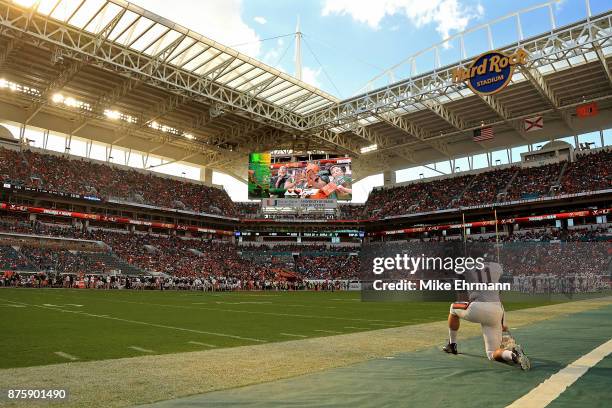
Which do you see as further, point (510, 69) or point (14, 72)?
point (14, 72)

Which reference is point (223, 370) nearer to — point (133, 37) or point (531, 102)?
point (133, 37)

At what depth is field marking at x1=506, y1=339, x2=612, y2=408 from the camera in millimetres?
3838

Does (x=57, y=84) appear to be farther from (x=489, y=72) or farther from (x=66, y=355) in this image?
(x=66, y=355)

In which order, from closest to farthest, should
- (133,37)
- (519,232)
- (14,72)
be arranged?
1. (133,37)
2. (14,72)
3. (519,232)

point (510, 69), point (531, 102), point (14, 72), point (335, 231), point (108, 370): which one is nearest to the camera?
point (108, 370)

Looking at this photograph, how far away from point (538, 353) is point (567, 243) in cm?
4131

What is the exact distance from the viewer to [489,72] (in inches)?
1058

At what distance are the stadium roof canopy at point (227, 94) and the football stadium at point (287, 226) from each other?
23 cm

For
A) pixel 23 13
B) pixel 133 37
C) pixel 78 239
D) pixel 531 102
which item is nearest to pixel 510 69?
pixel 531 102

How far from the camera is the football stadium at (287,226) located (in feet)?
17.5

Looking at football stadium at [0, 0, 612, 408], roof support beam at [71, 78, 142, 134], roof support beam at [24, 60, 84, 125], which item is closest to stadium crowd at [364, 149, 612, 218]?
football stadium at [0, 0, 612, 408]

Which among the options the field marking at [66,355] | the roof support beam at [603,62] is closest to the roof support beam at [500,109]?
the roof support beam at [603,62]

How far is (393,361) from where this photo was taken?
5988 mm

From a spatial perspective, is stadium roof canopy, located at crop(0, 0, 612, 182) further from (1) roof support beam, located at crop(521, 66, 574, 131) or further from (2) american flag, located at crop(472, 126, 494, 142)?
(2) american flag, located at crop(472, 126, 494, 142)
